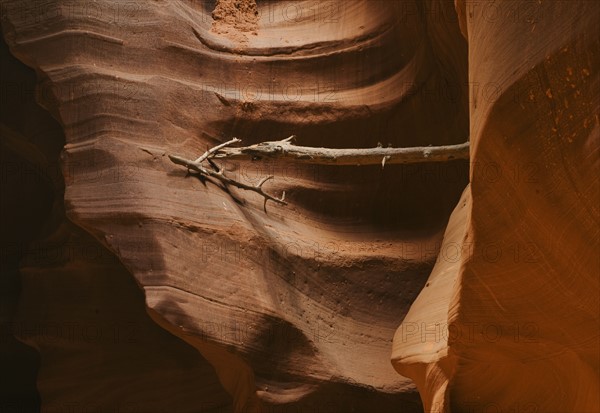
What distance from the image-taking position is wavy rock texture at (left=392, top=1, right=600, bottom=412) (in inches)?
95.4

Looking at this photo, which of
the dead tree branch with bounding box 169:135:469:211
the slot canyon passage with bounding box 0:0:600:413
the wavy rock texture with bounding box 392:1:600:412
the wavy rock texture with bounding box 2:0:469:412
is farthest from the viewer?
the dead tree branch with bounding box 169:135:469:211

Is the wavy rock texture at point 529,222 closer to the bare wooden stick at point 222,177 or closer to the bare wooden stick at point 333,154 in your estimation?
the bare wooden stick at point 333,154

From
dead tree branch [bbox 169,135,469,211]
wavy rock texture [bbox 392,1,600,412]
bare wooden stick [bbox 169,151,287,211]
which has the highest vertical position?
dead tree branch [bbox 169,135,469,211]

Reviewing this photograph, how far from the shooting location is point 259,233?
166 inches

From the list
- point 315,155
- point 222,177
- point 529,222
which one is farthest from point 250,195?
point 529,222

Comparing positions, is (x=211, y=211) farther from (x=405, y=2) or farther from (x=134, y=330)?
(x=405, y=2)

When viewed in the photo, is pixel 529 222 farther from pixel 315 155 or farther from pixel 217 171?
pixel 217 171

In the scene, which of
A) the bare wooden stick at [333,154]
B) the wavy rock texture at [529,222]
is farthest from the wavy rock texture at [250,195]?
the wavy rock texture at [529,222]

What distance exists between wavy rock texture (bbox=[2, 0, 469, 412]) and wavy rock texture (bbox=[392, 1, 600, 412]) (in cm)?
86

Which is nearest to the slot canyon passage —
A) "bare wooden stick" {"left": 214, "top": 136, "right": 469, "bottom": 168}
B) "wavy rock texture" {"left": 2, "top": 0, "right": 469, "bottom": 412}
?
"wavy rock texture" {"left": 2, "top": 0, "right": 469, "bottom": 412}

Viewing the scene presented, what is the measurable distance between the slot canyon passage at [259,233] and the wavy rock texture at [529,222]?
0.01 metres

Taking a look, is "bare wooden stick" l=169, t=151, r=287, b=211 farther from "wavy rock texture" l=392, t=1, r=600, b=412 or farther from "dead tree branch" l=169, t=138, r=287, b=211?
"wavy rock texture" l=392, t=1, r=600, b=412

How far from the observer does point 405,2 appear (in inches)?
183

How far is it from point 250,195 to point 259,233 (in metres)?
0.28
